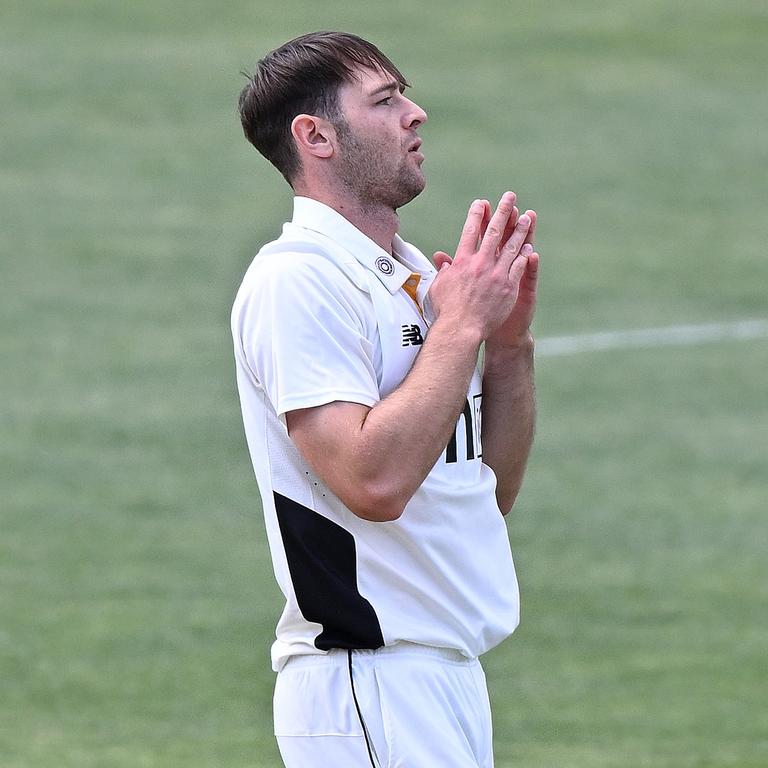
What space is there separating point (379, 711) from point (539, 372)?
1073 cm

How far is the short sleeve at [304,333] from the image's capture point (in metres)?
3.24

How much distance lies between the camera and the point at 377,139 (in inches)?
137

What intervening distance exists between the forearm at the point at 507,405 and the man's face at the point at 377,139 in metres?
0.48

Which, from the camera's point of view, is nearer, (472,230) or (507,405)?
(472,230)

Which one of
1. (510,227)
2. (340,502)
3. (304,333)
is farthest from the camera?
(510,227)

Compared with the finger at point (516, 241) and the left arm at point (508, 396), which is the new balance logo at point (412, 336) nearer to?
the finger at point (516, 241)

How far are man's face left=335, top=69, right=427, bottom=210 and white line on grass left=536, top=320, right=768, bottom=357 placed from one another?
11.0 metres

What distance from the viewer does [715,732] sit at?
7879 mm

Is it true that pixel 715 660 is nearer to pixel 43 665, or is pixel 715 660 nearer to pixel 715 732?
pixel 715 732

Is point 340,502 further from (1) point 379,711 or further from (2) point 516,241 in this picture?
(2) point 516,241

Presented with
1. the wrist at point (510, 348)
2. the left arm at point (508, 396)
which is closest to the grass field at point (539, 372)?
the left arm at point (508, 396)

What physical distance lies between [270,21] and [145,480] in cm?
1311

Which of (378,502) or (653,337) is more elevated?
(378,502)

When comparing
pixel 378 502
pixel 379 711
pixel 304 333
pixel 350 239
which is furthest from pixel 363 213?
pixel 379 711
